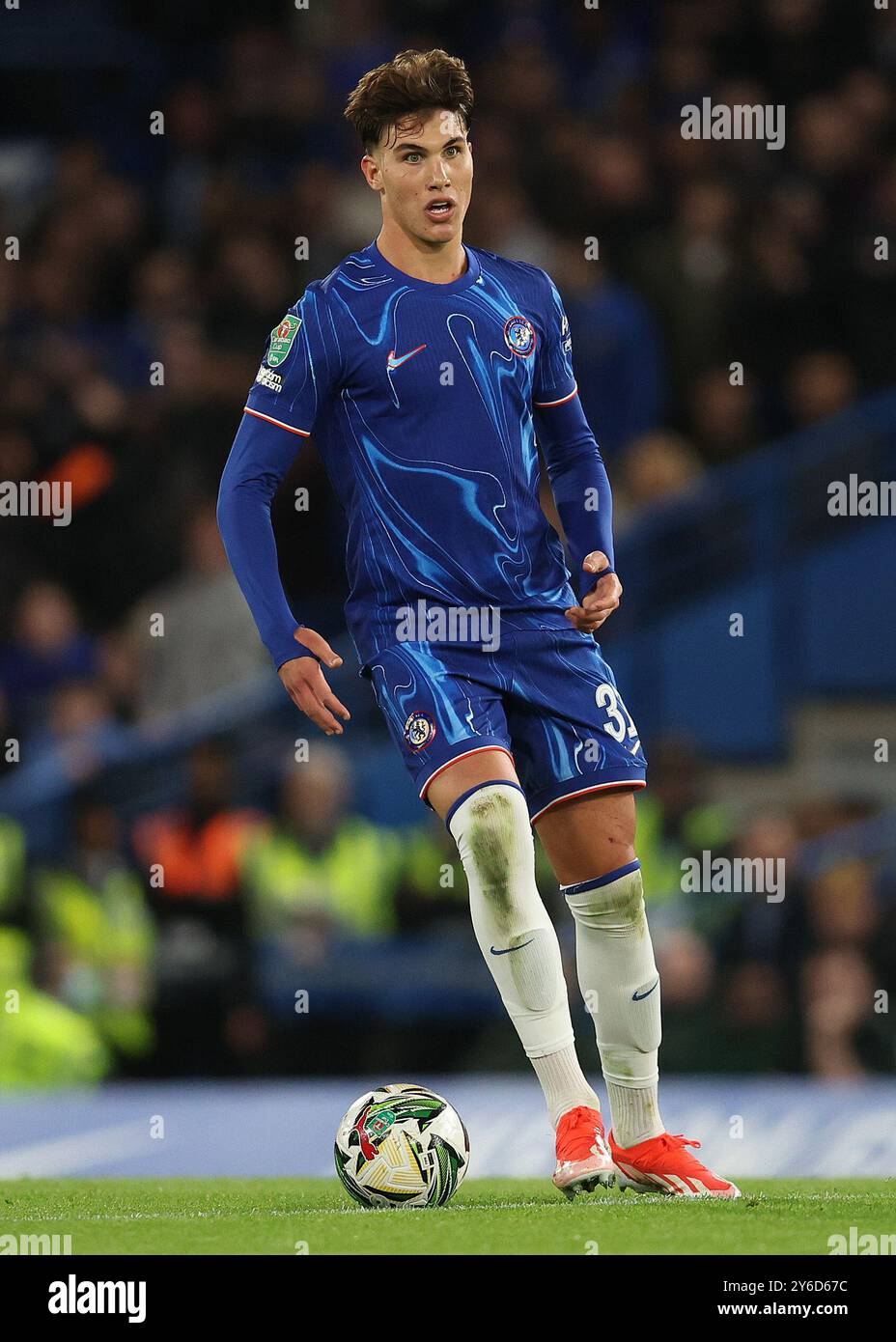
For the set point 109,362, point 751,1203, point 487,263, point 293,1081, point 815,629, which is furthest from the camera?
point 109,362

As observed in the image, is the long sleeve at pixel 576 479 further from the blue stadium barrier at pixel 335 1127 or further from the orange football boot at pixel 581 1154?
the blue stadium barrier at pixel 335 1127

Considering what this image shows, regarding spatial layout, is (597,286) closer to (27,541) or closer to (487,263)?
(27,541)

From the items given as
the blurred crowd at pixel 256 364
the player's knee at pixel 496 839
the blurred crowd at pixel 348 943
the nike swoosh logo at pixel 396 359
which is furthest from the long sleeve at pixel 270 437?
the blurred crowd at pixel 256 364

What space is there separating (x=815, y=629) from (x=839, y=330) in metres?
1.58

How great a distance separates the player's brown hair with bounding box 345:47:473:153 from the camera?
16.3 feet

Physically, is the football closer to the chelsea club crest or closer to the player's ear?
the chelsea club crest

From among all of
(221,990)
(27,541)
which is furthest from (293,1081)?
(27,541)

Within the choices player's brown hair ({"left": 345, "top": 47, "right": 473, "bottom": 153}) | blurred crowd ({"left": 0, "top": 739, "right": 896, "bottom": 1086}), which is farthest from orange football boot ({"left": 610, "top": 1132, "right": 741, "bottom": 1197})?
blurred crowd ({"left": 0, "top": 739, "right": 896, "bottom": 1086})

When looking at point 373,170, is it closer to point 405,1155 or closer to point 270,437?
point 270,437

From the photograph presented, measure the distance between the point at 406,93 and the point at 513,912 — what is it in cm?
187

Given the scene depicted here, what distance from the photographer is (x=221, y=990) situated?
895cm

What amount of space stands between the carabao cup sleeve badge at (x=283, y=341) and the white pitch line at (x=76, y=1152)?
315cm

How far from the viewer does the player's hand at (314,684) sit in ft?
15.6

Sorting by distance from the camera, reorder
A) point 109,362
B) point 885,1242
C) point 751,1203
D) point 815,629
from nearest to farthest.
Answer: point 885,1242 < point 751,1203 < point 815,629 < point 109,362
